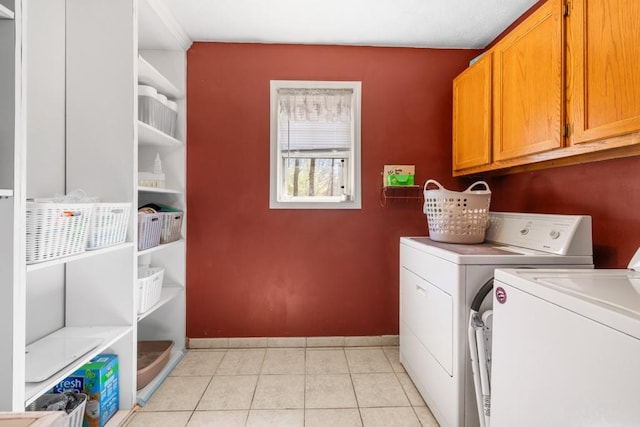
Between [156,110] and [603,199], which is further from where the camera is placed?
[156,110]

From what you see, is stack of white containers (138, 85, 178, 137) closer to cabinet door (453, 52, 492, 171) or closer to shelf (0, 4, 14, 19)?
shelf (0, 4, 14, 19)

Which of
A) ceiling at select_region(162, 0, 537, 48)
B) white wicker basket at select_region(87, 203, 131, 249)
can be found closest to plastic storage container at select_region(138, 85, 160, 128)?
ceiling at select_region(162, 0, 537, 48)

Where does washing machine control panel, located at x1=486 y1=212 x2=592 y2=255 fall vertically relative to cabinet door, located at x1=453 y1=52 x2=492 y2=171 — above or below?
below

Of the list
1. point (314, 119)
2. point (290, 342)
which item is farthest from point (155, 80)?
point (290, 342)

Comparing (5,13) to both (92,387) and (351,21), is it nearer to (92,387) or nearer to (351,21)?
(92,387)

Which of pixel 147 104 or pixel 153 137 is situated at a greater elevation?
pixel 147 104

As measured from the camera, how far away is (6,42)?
3.30 ft

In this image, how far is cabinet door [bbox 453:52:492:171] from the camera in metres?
2.04

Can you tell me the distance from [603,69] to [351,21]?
1.53 m

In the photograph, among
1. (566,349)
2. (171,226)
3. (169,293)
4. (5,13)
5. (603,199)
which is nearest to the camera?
(566,349)

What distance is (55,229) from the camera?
1192 millimetres

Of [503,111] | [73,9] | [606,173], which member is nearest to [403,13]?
[503,111]

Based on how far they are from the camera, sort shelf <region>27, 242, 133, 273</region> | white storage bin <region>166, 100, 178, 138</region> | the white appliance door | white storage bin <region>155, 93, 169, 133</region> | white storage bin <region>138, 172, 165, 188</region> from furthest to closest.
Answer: white storage bin <region>166, 100, 178, 138</region> < white storage bin <region>155, 93, 169, 133</region> < white storage bin <region>138, 172, 165, 188</region> < shelf <region>27, 242, 133, 273</region> < the white appliance door

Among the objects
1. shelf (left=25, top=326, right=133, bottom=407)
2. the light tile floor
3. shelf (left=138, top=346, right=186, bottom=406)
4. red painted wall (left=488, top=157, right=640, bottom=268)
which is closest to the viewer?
shelf (left=25, top=326, right=133, bottom=407)
